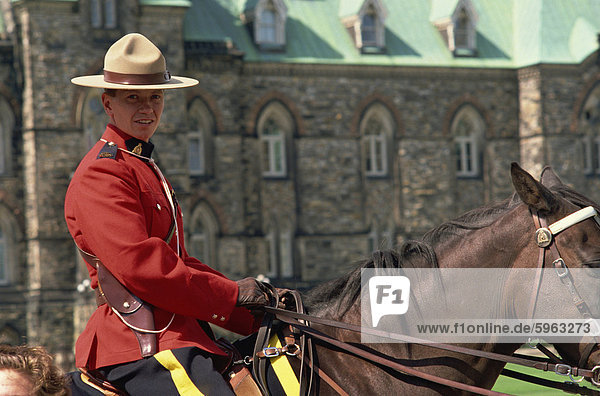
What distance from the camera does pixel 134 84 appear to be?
15.2ft

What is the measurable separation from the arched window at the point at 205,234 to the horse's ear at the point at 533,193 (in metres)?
27.0

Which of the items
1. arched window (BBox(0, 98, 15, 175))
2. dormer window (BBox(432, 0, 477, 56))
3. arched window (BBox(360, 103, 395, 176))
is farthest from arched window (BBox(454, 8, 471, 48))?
arched window (BBox(0, 98, 15, 175))

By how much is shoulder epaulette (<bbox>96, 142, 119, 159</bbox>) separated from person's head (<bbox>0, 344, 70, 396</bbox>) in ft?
4.04

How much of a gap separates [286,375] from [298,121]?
28334mm

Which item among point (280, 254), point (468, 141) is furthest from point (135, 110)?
point (468, 141)

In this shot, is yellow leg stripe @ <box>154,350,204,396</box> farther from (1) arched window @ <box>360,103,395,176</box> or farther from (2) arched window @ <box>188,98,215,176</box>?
(1) arched window @ <box>360,103,395,176</box>

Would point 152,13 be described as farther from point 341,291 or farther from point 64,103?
point 341,291

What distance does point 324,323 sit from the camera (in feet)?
15.0

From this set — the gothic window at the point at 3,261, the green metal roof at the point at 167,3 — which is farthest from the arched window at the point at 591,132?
the gothic window at the point at 3,261

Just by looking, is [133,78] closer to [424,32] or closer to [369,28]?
[369,28]

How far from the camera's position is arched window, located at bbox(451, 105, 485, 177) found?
3534cm

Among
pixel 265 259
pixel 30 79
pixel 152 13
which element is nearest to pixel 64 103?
pixel 30 79

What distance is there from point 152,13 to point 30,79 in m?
4.12

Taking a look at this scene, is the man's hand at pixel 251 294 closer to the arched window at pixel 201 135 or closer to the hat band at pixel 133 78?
the hat band at pixel 133 78
